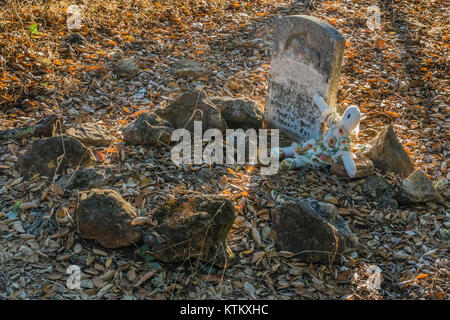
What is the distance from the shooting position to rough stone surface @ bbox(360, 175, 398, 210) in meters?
3.91

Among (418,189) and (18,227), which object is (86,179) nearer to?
(18,227)

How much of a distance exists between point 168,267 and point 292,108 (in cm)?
224

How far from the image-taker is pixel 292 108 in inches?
182

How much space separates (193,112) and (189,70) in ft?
4.48

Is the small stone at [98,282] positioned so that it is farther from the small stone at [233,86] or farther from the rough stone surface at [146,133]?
the small stone at [233,86]

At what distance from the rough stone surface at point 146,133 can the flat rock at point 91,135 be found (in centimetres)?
18

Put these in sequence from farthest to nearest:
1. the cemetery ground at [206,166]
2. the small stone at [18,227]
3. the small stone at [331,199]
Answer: the small stone at [331,199]
the small stone at [18,227]
the cemetery ground at [206,166]

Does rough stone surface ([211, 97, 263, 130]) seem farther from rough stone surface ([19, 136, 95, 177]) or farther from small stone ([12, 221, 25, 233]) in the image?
small stone ([12, 221, 25, 233])

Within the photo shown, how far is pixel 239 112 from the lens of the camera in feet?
15.3

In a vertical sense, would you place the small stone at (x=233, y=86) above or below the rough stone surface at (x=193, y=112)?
above

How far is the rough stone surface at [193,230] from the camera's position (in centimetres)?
306

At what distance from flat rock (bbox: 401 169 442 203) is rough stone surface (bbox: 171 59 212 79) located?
278 centimetres

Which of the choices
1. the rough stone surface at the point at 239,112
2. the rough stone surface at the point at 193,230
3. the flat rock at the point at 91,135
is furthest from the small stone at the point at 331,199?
the flat rock at the point at 91,135

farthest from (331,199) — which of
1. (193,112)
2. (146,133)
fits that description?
(146,133)
